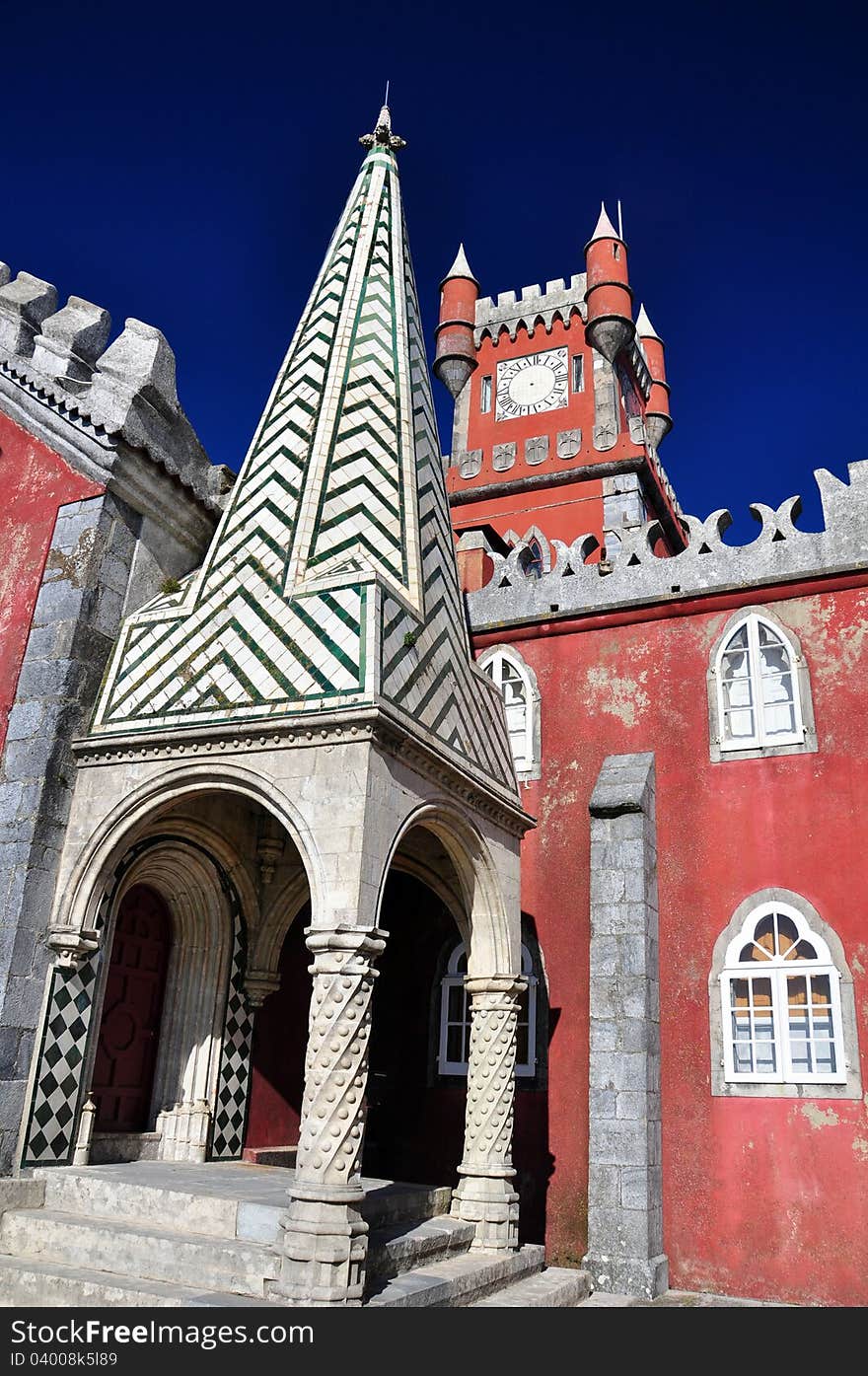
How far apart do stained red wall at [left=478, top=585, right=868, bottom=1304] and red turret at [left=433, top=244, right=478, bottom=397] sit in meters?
12.9

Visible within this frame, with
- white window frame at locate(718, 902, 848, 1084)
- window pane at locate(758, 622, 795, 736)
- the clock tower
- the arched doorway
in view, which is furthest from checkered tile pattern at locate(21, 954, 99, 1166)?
the clock tower

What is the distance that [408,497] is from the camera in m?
10.3

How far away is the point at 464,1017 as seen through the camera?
482 inches

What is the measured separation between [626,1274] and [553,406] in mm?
17832

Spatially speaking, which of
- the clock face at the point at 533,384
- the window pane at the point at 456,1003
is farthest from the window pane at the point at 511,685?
the clock face at the point at 533,384

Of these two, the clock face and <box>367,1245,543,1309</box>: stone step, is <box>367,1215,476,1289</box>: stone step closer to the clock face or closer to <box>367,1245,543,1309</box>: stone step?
<box>367,1245,543,1309</box>: stone step

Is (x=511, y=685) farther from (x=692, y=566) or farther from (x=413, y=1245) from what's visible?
(x=413, y=1245)

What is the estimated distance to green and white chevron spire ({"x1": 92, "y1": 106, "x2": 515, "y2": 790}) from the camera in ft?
27.0

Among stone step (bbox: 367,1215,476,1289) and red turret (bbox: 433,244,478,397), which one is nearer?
stone step (bbox: 367,1215,476,1289)

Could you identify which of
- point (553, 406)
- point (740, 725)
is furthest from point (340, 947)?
point (553, 406)

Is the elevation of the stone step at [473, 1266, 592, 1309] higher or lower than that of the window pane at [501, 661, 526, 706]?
lower

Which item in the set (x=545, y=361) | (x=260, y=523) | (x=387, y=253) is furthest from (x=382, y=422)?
(x=545, y=361)
